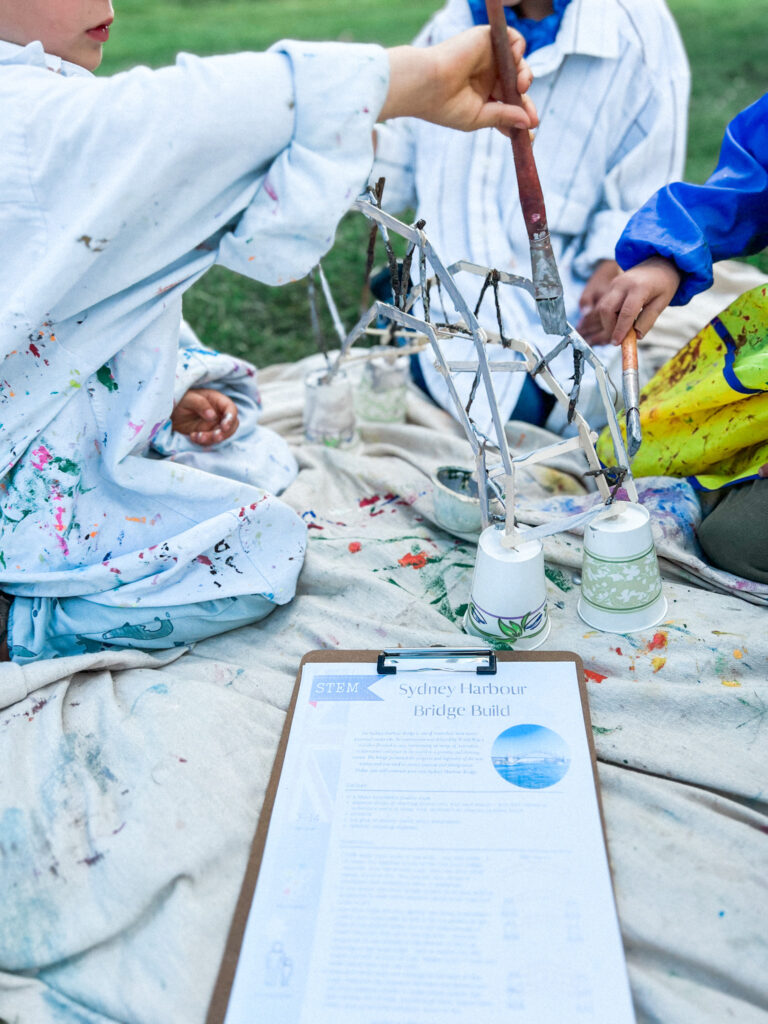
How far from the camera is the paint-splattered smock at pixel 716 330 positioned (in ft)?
3.51

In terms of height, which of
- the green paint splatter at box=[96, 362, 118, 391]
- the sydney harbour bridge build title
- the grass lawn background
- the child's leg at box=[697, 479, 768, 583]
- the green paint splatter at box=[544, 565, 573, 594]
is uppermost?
the green paint splatter at box=[96, 362, 118, 391]

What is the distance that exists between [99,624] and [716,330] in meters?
0.93

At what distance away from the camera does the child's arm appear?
104 cm

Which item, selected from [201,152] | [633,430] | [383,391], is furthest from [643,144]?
[201,152]

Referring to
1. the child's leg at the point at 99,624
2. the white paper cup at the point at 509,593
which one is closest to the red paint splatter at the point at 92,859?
the child's leg at the point at 99,624

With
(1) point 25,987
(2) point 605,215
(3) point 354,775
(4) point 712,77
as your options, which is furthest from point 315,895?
(4) point 712,77

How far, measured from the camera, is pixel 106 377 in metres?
0.92

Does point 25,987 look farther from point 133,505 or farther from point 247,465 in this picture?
point 247,465

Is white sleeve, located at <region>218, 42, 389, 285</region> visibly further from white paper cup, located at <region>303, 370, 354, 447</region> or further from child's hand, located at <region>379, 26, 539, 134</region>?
white paper cup, located at <region>303, 370, 354, 447</region>

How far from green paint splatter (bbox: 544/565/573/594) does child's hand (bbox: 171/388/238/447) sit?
51 centimetres

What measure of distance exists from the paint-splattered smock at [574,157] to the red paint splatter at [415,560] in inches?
18.5

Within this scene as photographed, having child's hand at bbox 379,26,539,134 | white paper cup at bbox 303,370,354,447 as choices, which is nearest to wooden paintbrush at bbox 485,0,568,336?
child's hand at bbox 379,26,539,134

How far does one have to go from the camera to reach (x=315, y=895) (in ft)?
2.37

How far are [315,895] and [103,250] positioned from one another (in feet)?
2.06
